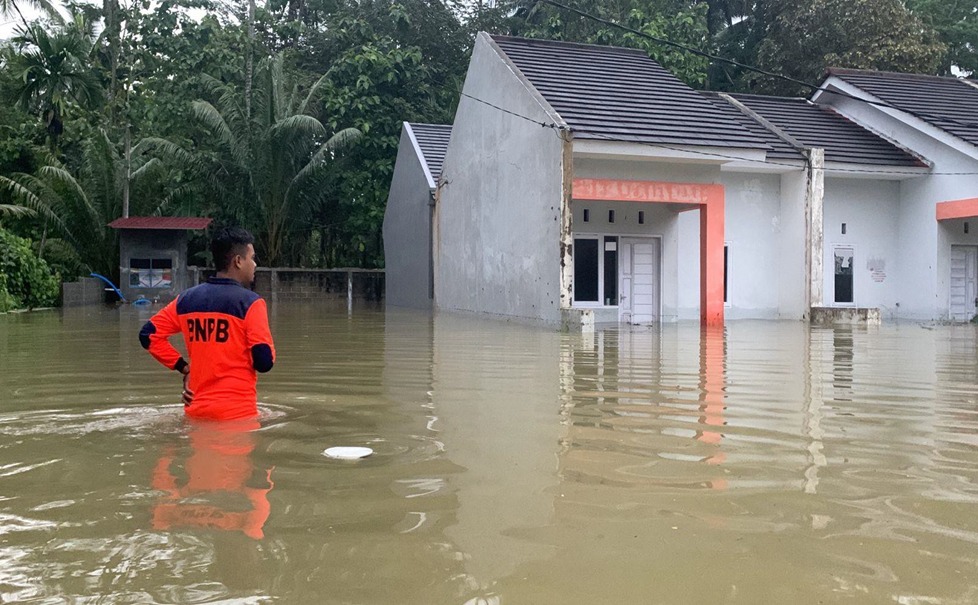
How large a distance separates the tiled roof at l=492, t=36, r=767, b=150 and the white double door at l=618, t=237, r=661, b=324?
3.17 m

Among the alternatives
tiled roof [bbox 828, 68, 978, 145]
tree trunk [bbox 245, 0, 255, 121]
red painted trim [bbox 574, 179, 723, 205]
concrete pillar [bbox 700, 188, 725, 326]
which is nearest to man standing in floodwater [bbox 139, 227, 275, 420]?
red painted trim [bbox 574, 179, 723, 205]

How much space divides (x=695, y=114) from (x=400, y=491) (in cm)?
1685

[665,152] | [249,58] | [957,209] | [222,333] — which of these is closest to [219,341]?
[222,333]

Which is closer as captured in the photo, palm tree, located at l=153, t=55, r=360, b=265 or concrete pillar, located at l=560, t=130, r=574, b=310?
concrete pillar, located at l=560, t=130, r=574, b=310

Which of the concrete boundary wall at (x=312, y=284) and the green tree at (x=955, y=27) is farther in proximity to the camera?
the green tree at (x=955, y=27)

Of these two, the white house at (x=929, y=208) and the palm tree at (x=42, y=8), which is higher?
the palm tree at (x=42, y=8)

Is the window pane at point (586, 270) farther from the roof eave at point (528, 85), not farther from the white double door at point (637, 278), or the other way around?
the roof eave at point (528, 85)

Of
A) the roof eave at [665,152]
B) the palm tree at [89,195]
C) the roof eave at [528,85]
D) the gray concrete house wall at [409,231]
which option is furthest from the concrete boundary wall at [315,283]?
the roof eave at [665,152]

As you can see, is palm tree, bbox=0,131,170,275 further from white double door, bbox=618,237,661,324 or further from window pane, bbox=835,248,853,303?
window pane, bbox=835,248,853,303

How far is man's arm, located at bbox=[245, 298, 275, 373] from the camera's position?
18.4ft

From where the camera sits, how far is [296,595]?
3002 millimetres

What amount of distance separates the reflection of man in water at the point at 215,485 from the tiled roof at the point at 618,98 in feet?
42.2

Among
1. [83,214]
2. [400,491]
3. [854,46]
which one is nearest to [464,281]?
[83,214]

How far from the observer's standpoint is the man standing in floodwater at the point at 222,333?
5641mm
